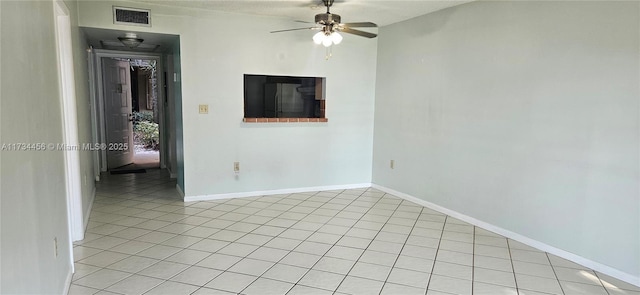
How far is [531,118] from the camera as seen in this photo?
3.10 metres

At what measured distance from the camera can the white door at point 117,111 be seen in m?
5.99

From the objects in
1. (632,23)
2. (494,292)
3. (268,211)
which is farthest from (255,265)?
(632,23)

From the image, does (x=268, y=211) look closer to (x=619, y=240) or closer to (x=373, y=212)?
(x=373, y=212)

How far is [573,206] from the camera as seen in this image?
2.85 m

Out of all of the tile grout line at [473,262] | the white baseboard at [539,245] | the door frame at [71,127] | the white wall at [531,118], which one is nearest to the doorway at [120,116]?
the door frame at [71,127]

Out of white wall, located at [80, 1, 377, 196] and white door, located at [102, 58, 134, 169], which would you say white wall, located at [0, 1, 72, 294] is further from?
white door, located at [102, 58, 134, 169]

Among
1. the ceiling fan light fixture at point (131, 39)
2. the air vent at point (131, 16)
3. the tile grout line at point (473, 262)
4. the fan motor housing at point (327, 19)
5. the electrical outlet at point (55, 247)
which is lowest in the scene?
the tile grout line at point (473, 262)

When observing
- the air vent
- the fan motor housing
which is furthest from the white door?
the fan motor housing

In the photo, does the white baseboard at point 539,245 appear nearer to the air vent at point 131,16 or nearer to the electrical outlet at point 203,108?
the electrical outlet at point 203,108

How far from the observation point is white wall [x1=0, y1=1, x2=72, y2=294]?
4.15 feet

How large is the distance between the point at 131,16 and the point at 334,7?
210cm

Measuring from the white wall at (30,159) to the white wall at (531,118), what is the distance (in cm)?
340

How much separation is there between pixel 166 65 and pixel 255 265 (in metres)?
3.97

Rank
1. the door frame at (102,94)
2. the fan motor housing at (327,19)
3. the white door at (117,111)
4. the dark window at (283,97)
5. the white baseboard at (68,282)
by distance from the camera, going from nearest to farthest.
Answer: the white baseboard at (68,282)
the fan motor housing at (327,19)
the dark window at (283,97)
the door frame at (102,94)
the white door at (117,111)
